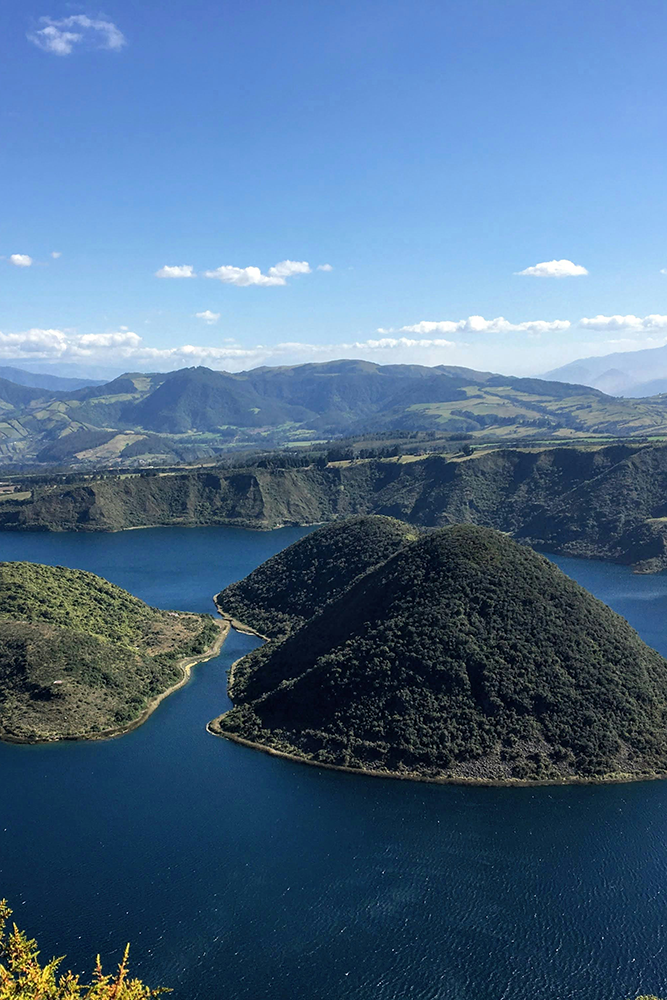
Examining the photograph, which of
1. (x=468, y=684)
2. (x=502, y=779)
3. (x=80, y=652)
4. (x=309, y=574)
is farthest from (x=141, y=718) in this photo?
(x=309, y=574)

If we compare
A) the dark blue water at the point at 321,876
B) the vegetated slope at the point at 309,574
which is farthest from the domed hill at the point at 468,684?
the vegetated slope at the point at 309,574

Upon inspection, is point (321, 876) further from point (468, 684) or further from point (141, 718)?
point (141, 718)

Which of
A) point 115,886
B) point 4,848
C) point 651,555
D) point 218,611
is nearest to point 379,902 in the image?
point 115,886

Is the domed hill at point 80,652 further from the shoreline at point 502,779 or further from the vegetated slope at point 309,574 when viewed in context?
the shoreline at point 502,779

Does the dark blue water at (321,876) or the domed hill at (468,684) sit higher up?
the domed hill at (468,684)

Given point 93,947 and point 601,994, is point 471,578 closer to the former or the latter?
point 601,994
